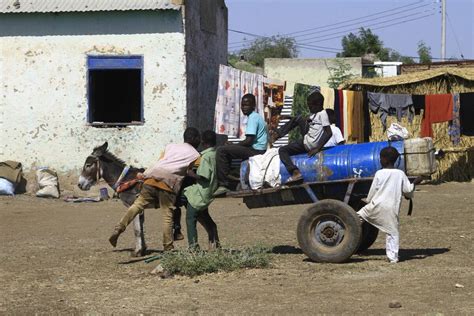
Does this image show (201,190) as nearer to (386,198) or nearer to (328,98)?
(386,198)

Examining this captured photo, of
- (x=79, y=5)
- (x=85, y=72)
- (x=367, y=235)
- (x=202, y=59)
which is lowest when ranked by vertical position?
(x=367, y=235)

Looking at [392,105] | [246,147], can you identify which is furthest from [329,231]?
[392,105]

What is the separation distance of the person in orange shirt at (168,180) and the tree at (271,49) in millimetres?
48187

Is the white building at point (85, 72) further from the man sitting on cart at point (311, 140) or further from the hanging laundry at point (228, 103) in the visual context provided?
the man sitting on cart at point (311, 140)

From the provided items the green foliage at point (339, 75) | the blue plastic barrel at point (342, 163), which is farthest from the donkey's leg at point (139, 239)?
A: the green foliage at point (339, 75)

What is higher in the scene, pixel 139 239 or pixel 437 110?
pixel 437 110

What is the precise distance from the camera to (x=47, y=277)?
9.00 meters

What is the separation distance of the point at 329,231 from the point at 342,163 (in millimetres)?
768

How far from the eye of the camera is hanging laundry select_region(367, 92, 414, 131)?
2106 cm

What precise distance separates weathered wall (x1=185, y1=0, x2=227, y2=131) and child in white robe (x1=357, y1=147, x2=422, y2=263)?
9296mm

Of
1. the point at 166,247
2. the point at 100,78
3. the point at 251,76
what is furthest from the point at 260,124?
the point at 100,78

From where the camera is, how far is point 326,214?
30.6 feet

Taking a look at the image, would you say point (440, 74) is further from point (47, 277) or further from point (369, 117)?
point (47, 277)

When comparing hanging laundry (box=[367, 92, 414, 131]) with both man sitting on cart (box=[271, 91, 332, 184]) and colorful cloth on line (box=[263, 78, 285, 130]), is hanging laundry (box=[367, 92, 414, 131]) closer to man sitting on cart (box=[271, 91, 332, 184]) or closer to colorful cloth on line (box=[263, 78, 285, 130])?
colorful cloth on line (box=[263, 78, 285, 130])
